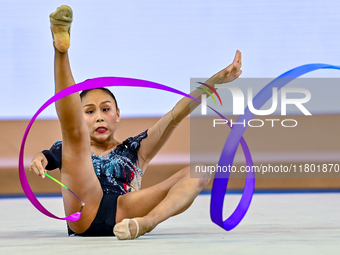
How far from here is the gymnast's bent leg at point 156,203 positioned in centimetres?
Answer: 112

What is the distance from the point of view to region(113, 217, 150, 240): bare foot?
3.61 feet

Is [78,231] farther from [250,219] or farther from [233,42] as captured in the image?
[233,42]

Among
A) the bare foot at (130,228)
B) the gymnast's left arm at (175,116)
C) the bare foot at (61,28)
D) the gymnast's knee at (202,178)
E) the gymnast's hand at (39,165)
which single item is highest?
the bare foot at (61,28)

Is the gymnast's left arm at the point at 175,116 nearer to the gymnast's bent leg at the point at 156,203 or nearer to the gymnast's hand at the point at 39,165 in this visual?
the gymnast's bent leg at the point at 156,203

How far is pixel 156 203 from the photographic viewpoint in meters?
1.26

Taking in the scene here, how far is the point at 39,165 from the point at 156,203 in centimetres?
34

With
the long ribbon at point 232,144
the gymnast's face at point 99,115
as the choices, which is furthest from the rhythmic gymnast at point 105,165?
the long ribbon at point 232,144

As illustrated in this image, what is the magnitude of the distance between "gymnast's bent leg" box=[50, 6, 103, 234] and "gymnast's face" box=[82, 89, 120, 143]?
0.18 metres

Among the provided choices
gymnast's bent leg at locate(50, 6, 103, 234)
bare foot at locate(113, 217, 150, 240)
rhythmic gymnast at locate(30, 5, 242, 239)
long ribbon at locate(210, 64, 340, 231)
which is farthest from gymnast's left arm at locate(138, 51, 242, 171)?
bare foot at locate(113, 217, 150, 240)

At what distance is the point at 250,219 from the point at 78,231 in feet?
2.15

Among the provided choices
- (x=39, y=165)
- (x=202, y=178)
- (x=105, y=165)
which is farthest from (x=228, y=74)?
(x=39, y=165)

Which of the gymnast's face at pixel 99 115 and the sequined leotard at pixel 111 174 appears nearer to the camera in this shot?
the sequined leotard at pixel 111 174

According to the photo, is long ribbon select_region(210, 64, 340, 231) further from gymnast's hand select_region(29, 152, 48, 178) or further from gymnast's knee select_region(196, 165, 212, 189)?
gymnast's hand select_region(29, 152, 48, 178)

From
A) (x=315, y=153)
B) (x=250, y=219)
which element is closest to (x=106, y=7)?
(x=315, y=153)
